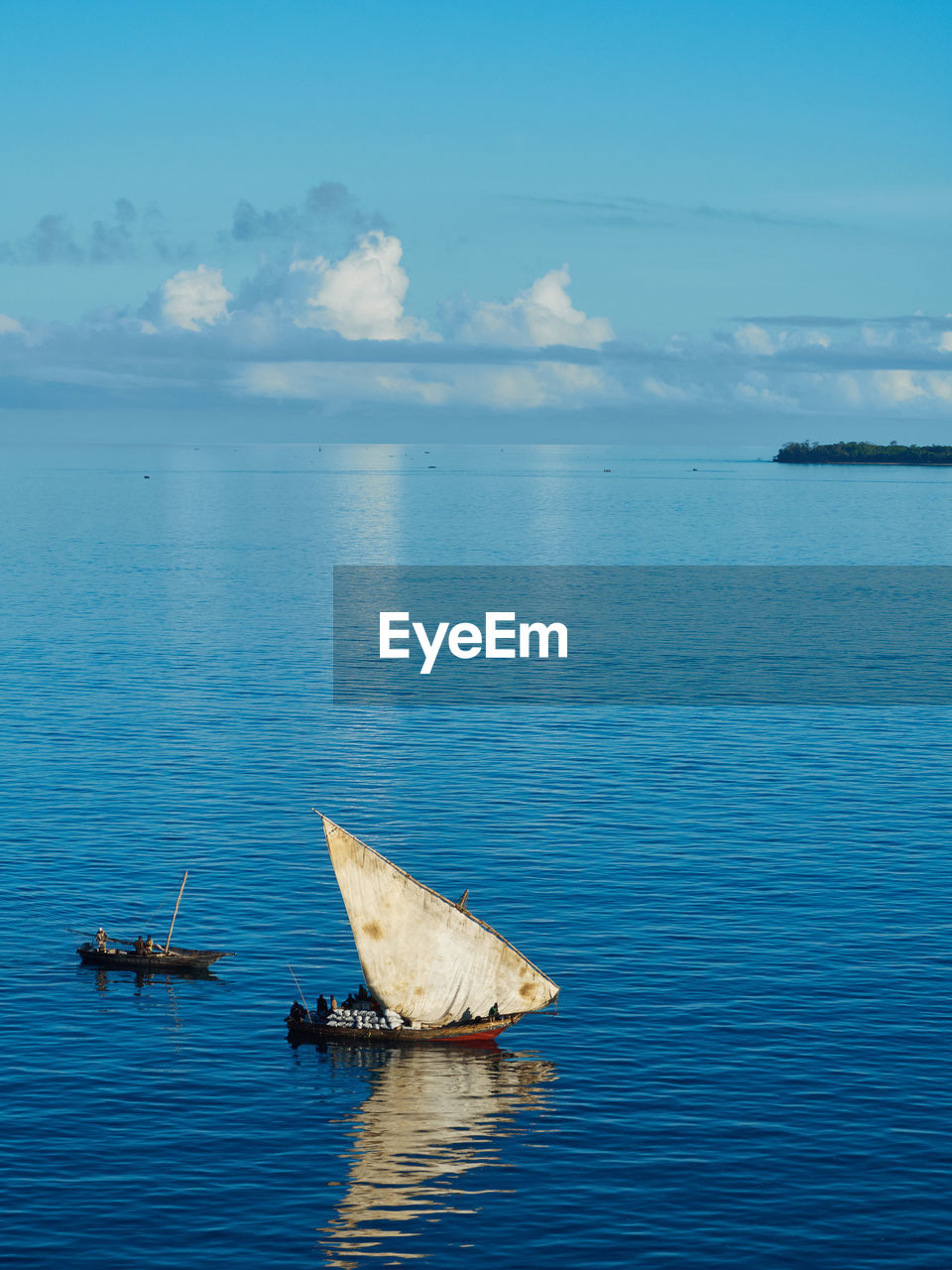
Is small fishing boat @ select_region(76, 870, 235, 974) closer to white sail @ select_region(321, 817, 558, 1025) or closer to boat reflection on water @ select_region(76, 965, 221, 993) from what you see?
boat reflection on water @ select_region(76, 965, 221, 993)

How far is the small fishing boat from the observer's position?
3221 inches

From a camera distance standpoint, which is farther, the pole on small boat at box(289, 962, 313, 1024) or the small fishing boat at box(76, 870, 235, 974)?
the small fishing boat at box(76, 870, 235, 974)

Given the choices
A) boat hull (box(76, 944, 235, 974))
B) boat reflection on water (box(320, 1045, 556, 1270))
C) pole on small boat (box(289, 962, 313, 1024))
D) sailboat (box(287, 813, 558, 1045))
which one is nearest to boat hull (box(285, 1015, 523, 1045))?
sailboat (box(287, 813, 558, 1045))

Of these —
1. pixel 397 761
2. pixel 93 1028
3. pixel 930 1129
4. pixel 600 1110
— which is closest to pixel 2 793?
pixel 397 761

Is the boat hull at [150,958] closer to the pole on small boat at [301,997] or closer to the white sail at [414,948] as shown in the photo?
the pole on small boat at [301,997]

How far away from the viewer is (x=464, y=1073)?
72.2 meters

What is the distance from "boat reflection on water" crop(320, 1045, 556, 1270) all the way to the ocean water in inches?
7.2

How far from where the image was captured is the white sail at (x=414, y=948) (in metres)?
76.6

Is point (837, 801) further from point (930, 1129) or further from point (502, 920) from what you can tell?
point (930, 1129)

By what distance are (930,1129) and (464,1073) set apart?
2172 centimetres

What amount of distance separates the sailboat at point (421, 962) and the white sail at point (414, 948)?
0.05m

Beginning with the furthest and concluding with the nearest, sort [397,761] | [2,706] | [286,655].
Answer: [286,655]
[2,706]
[397,761]

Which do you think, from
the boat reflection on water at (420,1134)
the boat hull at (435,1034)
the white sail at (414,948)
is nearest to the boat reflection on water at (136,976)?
the boat hull at (435,1034)

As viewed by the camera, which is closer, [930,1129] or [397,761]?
[930,1129]
